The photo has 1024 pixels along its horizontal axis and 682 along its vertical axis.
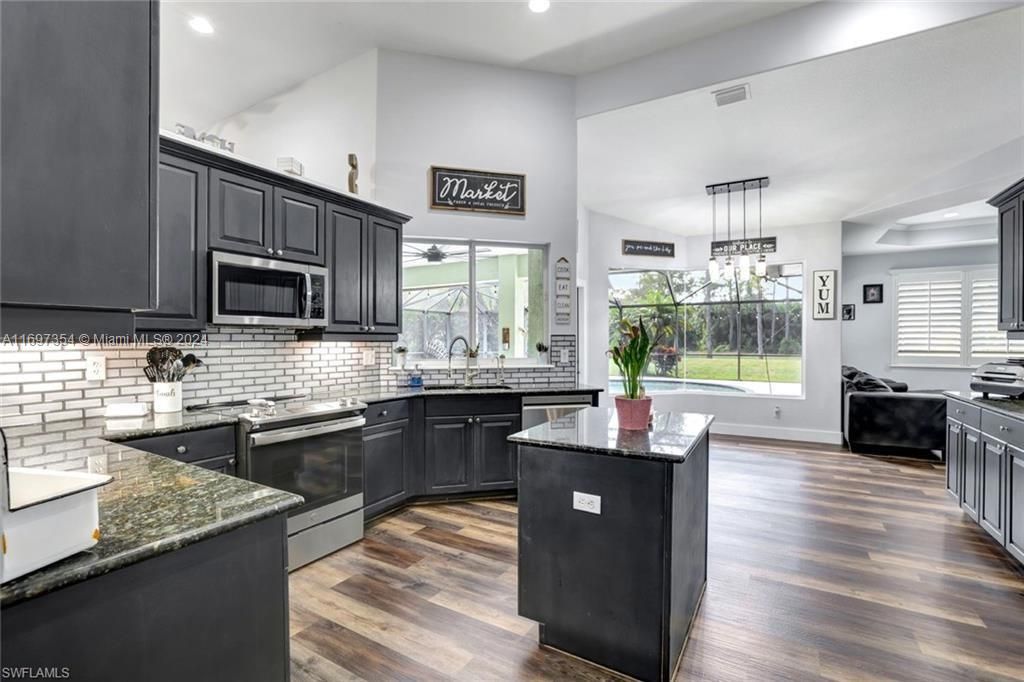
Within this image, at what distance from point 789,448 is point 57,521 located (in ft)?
22.7

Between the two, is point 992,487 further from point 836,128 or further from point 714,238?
point 714,238

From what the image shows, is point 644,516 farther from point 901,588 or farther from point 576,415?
point 901,588

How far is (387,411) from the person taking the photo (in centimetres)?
365

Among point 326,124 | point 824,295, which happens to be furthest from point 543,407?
point 824,295

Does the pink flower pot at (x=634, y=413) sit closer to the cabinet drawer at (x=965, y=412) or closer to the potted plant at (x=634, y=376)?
the potted plant at (x=634, y=376)

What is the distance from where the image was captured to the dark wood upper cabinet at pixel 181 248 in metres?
2.64

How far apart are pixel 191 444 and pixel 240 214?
1.40m

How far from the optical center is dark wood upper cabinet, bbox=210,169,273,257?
289 cm

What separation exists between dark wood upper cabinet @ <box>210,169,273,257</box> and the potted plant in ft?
7.61

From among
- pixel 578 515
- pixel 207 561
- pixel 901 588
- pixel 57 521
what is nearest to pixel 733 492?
pixel 901 588

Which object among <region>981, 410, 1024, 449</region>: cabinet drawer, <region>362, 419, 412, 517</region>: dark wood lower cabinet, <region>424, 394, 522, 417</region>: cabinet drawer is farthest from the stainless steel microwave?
<region>981, 410, 1024, 449</region>: cabinet drawer

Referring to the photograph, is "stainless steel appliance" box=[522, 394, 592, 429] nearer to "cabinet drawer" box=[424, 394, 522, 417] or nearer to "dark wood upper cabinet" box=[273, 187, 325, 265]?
"cabinet drawer" box=[424, 394, 522, 417]

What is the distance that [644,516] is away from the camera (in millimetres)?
1934

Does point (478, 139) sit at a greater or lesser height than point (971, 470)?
greater
